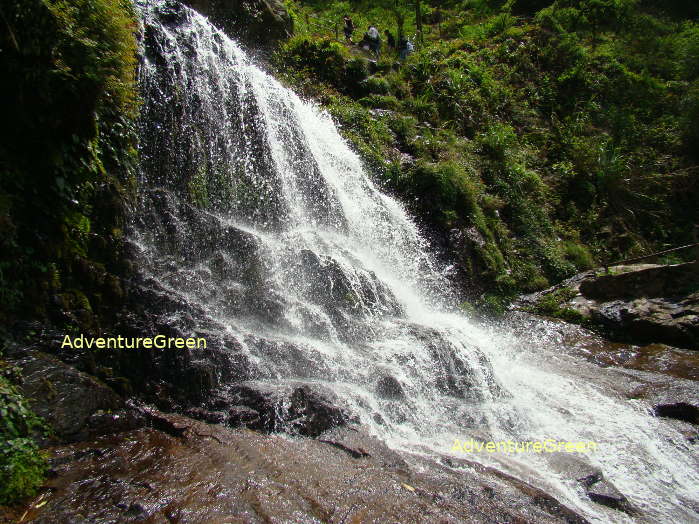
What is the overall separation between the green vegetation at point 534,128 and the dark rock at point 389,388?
6081mm

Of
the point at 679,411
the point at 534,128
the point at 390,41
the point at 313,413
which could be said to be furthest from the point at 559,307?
the point at 390,41

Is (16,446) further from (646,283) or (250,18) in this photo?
(250,18)

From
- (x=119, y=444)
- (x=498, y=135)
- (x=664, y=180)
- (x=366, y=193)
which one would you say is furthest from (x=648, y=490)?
(x=664, y=180)

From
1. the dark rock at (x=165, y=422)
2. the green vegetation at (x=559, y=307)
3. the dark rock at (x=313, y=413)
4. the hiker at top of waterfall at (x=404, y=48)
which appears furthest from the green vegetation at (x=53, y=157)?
the hiker at top of waterfall at (x=404, y=48)

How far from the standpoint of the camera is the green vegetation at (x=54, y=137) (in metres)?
4.01

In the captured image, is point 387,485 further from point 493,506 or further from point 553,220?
point 553,220

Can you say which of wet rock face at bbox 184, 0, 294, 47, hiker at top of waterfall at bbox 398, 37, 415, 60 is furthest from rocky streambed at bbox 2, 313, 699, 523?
hiker at top of waterfall at bbox 398, 37, 415, 60

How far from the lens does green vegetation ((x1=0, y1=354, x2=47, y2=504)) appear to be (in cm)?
297

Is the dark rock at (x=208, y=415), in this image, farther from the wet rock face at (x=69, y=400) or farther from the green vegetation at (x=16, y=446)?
the green vegetation at (x=16, y=446)

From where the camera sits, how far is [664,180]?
15.2 meters

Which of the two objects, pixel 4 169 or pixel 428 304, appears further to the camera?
pixel 428 304

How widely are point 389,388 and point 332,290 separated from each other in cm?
243

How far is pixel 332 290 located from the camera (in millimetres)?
7324

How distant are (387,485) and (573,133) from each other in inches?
694
